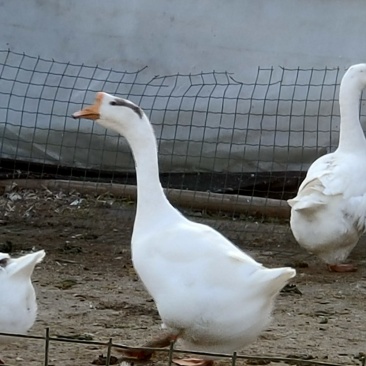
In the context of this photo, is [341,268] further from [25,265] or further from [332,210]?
[25,265]

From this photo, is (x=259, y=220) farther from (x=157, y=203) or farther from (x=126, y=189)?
(x=157, y=203)

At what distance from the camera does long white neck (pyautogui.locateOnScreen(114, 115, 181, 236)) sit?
16.3 ft

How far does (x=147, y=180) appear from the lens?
16.4 feet

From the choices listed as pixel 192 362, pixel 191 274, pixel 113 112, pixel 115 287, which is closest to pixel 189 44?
pixel 115 287

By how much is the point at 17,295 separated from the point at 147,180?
0.81m

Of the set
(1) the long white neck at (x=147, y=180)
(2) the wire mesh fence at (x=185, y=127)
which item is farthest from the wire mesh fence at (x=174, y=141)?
(1) the long white neck at (x=147, y=180)

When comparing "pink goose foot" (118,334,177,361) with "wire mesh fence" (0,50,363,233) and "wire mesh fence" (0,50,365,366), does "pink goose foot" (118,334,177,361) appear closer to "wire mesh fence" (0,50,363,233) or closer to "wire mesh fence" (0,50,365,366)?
"wire mesh fence" (0,50,365,366)

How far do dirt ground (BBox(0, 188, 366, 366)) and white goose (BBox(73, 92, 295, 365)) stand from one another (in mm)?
442

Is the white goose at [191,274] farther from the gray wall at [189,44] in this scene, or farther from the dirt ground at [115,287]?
the gray wall at [189,44]

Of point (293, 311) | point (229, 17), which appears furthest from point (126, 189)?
point (293, 311)

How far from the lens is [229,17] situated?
9.00 m

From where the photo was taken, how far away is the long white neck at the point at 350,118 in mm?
7359

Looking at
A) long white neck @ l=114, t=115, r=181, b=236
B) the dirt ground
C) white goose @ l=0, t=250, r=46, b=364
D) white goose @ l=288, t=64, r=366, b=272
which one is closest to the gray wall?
the dirt ground

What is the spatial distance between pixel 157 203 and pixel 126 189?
12.3 ft
